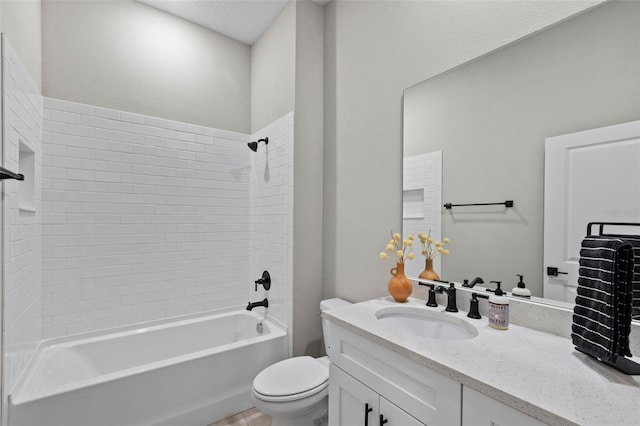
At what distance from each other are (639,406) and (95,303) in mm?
2871

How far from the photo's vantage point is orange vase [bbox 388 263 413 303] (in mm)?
1552

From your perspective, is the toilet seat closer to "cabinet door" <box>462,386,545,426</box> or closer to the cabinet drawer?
the cabinet drawer

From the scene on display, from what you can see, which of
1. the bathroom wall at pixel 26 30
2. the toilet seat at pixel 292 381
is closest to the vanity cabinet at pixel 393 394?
the toilet seat at pixel 292 381

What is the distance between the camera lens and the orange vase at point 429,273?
5.11 ft

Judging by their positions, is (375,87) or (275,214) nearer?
(375,87)

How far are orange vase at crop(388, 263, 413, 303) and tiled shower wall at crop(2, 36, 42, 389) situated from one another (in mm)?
1867

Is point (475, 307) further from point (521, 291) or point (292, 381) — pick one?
point (292, 381)

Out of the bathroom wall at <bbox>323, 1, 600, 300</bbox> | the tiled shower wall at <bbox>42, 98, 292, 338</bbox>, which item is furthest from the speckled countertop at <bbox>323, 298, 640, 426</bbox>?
the tiled shower wall at <bbox>42, 98, 292, 338</bbox>

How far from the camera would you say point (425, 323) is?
1.42 m

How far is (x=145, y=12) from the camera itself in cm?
244

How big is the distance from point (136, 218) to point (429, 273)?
7.34 ft

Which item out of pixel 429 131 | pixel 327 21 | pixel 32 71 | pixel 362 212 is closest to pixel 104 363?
pixel 32 71

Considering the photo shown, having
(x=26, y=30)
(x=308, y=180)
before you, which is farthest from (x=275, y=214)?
(x=26, y=30)

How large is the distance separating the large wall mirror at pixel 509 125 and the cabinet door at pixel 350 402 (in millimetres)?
687
